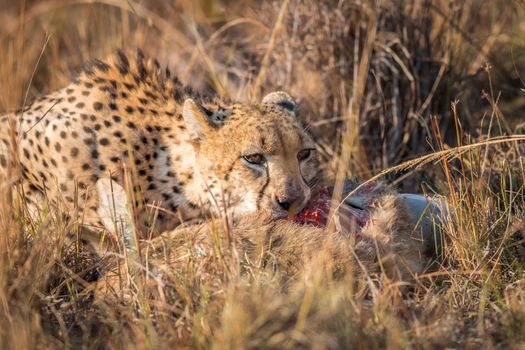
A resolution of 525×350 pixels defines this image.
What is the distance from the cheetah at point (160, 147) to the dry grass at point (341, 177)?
21 cm

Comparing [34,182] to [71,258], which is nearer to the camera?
[71,258]

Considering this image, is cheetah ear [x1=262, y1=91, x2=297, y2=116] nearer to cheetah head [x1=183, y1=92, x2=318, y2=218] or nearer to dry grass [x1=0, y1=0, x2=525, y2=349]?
cheetah head [x1=183, y1=92, x2=318, y2=218]

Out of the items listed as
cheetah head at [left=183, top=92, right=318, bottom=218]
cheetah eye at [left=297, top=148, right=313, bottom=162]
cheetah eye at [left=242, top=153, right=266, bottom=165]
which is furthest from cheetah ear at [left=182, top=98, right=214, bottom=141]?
cheetah eye at [left=297, top=148, right=313, bottom=162]

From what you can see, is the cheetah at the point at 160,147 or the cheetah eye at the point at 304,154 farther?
the cheetah eye at the point at 304,154

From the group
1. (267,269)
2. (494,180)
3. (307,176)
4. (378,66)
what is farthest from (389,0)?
(267,269)

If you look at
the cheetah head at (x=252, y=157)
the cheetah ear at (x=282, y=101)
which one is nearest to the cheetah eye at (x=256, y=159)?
the cheetah head at (x=252, y=157)

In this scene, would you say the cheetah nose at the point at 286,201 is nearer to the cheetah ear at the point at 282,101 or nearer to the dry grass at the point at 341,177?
the dry grass at the point at 341,177

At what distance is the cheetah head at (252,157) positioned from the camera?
10.1ft

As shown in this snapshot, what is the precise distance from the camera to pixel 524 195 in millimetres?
3363

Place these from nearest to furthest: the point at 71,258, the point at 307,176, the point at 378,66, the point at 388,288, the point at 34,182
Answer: the point at 388,288, the point at 71,258, the point at 307,176, the point at 34,182, the point at 378,66

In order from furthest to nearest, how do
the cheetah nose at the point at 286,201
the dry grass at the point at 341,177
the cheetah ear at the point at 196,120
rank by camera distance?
the cheetah ear at the point at 196,120
the cheetah nose at the point at 286,201
the dry grass at the point at 341,177

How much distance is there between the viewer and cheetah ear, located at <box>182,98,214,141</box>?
3197 millimetres

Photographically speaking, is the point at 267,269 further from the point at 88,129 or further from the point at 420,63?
the point at 420,63

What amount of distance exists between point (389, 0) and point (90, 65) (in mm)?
1889
